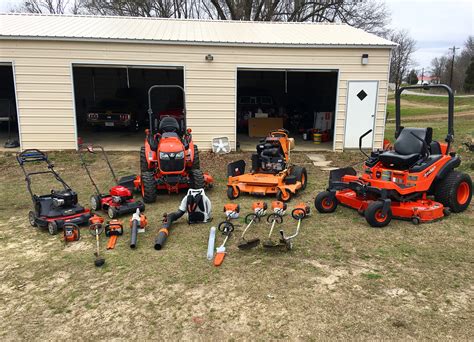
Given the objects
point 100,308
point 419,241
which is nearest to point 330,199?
point 419,241

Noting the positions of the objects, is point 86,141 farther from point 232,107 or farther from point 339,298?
point 339,298

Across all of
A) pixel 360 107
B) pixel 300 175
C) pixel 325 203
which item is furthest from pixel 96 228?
pixel 360 107

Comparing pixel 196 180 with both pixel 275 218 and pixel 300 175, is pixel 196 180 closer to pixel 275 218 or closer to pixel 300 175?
pixel 300 175

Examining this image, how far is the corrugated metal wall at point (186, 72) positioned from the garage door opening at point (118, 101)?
7.84ft

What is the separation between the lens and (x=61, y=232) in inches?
224

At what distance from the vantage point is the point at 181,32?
43.7 ft

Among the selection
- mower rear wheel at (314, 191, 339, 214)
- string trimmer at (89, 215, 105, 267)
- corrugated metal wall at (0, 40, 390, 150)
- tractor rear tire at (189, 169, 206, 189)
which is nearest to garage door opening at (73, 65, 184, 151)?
corrugated metal wall at (0, 40, 390, 150)

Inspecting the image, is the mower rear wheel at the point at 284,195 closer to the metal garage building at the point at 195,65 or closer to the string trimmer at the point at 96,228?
the string trimmer at the point at 96,228

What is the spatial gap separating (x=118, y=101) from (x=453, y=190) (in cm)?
1360

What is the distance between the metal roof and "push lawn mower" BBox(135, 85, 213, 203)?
521 cm

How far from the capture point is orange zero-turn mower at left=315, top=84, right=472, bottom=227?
578cm

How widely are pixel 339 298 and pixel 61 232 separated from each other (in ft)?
12.9

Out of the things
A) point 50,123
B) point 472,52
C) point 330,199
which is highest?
point 472,52

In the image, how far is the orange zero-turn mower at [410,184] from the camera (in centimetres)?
578
